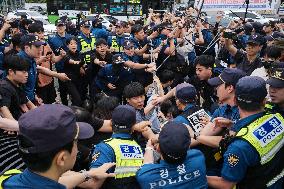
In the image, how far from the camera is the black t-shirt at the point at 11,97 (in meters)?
3.74

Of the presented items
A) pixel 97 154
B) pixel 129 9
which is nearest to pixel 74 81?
pixel 97 154

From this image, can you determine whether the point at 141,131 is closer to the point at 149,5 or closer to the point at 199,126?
the point at 199,126

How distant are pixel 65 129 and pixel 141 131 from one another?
1703 mm

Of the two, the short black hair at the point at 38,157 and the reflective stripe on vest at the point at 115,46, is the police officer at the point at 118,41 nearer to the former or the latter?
the reflective stripe on vest at the point at 115,46

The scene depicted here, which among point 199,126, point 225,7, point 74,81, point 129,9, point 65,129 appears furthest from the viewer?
point 129,9

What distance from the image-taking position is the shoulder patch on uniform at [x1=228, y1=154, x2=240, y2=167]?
2.29m

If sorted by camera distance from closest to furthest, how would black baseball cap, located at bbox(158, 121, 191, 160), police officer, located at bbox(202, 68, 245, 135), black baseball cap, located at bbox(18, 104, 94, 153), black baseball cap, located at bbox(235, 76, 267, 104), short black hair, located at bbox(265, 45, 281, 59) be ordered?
black baseball cap, located at bbox(18, 104, 94, 153), black baseball cap, located at bbox(158, 121, 191, 160), black baseball cap, located at bbox(235, 76, 267, 104), police officer, located at bbox(202, 68, 245, 135), short black hair, located at bbox(265, 45, 281, 59)

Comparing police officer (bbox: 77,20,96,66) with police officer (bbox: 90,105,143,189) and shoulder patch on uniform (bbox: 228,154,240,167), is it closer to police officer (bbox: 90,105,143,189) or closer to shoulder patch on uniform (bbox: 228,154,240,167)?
police officer (bbox: 90,105,143,189)

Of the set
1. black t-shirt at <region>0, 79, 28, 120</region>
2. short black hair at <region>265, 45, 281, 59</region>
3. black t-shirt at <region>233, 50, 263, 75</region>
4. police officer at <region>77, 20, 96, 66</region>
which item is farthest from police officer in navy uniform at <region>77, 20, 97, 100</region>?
short black hair at <region>265, 45, 281, 59</region>

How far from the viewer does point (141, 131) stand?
3258 mm

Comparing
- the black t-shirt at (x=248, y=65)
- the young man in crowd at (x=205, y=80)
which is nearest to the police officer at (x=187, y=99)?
the young man in crowd at (x=205, y=80)

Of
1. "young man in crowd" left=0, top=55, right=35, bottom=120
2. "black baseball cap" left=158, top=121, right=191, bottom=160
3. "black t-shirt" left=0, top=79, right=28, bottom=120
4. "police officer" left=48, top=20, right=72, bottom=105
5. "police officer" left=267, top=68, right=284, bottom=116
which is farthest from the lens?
"police officer" left=48, top=20, right=72, bottom=105

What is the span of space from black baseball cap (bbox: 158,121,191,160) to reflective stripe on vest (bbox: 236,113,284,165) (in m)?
0.40

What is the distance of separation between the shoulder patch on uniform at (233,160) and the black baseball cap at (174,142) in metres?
0.32
